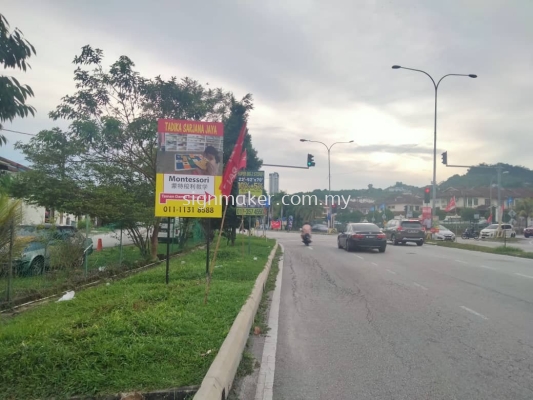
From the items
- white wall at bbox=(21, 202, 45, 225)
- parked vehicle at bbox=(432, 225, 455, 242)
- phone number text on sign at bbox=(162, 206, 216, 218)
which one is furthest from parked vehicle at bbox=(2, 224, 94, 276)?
parked vehicle at bbox=(432, 225, 455, 242)

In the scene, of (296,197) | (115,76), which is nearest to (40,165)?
(115,76)

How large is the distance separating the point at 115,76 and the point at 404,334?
Result: 1158 centimetres

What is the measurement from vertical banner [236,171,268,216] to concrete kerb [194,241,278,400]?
11.6 m

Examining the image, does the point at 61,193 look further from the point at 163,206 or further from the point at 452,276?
the point at 452,276

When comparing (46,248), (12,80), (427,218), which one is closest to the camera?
(12,80)

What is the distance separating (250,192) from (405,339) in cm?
1274

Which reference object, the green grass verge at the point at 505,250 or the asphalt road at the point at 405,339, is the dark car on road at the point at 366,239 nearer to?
the green grass verge at the point at 505,250

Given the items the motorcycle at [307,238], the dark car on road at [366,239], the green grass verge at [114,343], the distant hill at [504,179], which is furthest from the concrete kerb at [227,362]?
the distant hill at [504,179]

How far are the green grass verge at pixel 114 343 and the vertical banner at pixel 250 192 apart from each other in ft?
34.9

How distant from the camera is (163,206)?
368 inches

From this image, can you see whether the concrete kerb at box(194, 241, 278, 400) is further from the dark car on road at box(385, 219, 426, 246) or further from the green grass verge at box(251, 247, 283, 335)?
the dark car on road at box(385, 219, 426, 246)

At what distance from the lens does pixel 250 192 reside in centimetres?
1897

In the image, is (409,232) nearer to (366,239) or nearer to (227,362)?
(366,239)

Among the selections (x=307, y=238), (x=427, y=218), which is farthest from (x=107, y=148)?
(x=427, y=218)
